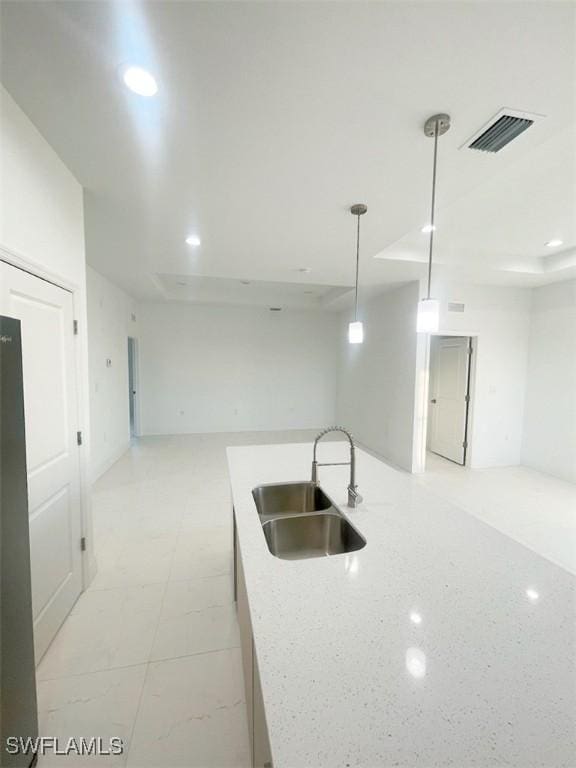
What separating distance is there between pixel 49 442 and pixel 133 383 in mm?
4809

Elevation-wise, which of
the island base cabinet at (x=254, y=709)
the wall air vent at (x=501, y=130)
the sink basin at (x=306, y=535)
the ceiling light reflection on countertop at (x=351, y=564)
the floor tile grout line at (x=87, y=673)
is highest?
the wall air vent at (x=501, y=130)

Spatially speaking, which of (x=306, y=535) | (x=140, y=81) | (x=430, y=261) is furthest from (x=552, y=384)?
(x=140, y=81)

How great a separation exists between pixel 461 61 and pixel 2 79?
73.9 inches

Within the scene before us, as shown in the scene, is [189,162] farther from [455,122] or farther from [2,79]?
[455,122]

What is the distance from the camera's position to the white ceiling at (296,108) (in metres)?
1.11

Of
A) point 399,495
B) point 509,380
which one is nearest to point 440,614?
point 399,495

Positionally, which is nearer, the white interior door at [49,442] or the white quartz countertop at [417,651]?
the white quartz countertop at [417,651]

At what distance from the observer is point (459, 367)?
4.95m

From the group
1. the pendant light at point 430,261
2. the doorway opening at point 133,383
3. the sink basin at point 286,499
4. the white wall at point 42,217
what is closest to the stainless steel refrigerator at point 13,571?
the white wall at point 42,217

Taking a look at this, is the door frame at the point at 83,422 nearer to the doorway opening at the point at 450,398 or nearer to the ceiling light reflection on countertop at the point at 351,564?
the ceiling light reflection on countertop at the point at 351,564

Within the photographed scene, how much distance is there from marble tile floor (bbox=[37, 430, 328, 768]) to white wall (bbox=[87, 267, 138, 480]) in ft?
4.42

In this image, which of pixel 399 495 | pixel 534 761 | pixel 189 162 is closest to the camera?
pixel 534 761

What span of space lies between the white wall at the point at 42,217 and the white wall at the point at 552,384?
5485 millimetres

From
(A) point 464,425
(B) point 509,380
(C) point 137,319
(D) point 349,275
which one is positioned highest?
(D) point 349,275
